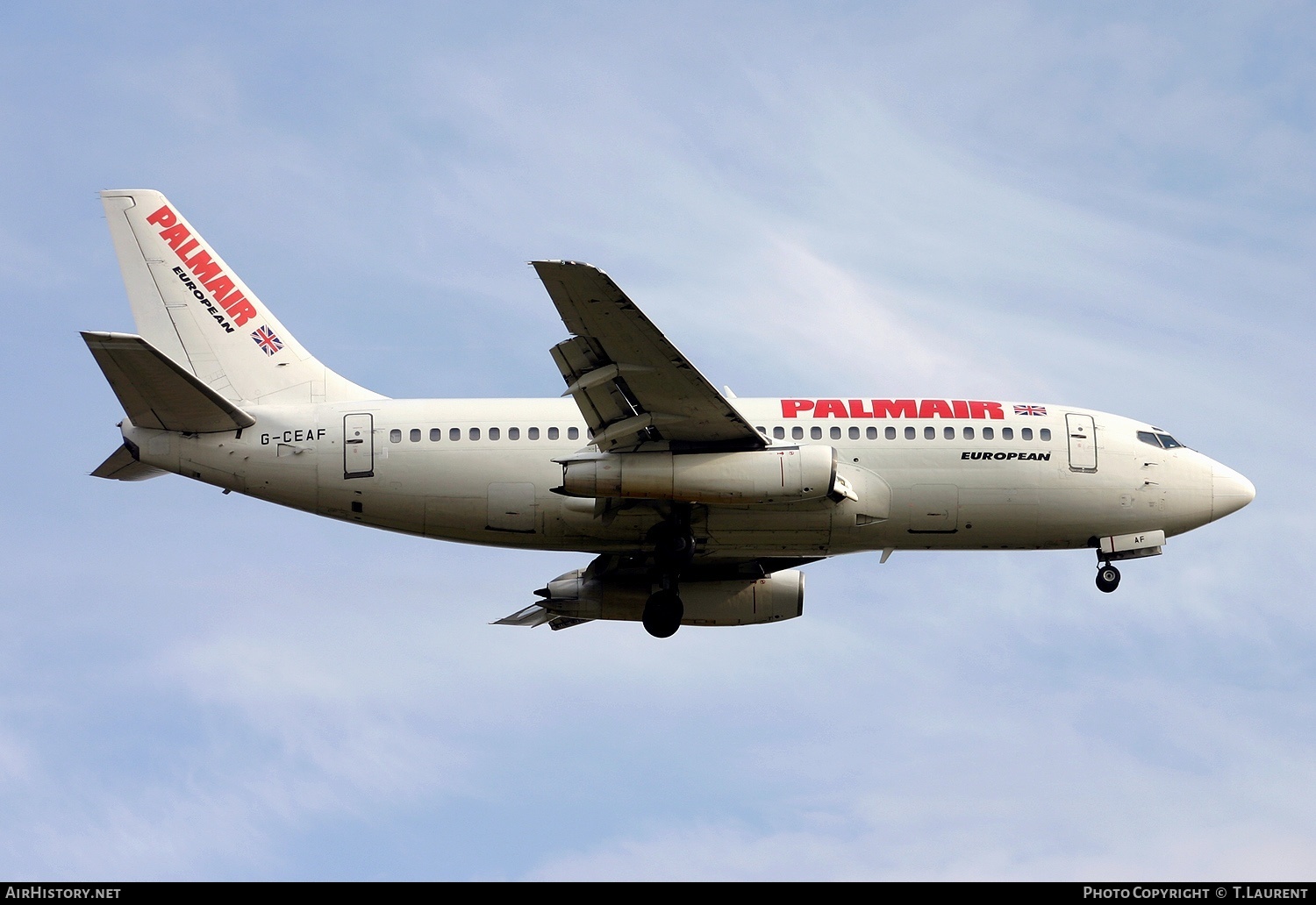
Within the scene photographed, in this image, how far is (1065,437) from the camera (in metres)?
35.9

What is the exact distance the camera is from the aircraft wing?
29.4 metres

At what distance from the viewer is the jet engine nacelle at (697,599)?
38.5 metres

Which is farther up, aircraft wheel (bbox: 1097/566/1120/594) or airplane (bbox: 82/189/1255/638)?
airplane (bbox: 82/189/1255/638)

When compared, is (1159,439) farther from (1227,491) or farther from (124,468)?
(124,468)

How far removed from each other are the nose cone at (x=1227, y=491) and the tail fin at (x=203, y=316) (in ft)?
66.4

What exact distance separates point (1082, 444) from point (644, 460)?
1081 cm

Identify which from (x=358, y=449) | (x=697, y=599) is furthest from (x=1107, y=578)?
(x=358, y=449)

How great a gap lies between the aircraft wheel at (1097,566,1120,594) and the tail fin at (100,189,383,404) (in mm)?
17723

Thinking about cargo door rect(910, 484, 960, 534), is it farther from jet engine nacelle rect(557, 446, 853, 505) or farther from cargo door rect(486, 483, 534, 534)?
cargo door rect(486, 483, 534, 534)

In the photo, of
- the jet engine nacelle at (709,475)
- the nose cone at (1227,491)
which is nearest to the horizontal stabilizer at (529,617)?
the jet engine nacelle at (709,475)

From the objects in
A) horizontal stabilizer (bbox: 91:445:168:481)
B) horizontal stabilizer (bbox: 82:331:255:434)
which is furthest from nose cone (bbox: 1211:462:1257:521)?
horizontal stabilizer (bbox: 91:445:168:481)
